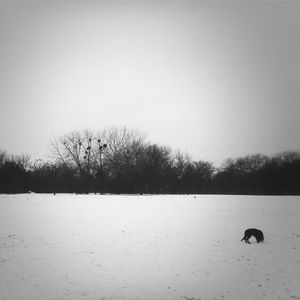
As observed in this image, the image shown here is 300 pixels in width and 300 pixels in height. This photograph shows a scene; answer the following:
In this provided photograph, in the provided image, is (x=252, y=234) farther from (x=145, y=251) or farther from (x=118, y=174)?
(x=118, y=174)

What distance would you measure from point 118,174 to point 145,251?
2505 centimetres

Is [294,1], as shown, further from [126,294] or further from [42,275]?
[42,275]

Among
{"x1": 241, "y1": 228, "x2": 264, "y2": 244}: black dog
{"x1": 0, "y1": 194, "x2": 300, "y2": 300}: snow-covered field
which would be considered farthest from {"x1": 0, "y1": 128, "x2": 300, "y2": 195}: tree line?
{"x1": 241, "y1": 228, "x2": 264, "y2": 244}: black dog

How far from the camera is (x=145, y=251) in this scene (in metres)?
12.0

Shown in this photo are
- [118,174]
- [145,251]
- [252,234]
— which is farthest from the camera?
[118,174]

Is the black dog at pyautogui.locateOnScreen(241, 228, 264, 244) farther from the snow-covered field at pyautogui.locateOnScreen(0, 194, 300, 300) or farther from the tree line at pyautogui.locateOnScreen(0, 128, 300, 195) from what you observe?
the tree line at pyautogui.locateOnScreen(0, 128, 300, 195)

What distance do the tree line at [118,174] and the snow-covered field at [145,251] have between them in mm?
13983

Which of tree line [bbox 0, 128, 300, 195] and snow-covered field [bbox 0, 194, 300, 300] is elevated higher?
tree line [bbox 0, 128, 300, 195]

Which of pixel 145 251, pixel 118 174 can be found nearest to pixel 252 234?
pixel 145 251

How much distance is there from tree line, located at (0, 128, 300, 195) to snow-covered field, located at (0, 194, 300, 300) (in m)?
14.0

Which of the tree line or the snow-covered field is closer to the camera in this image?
the snow-covered field

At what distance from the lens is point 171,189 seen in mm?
39125

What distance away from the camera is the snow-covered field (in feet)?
29.2

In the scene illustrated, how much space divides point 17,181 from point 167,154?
23610mm
